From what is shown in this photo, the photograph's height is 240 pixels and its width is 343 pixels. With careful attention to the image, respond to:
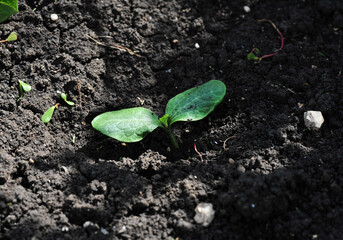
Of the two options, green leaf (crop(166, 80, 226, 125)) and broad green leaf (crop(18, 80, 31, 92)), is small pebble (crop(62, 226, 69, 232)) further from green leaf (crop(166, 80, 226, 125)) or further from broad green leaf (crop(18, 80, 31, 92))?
broad green leaf (crop(18, 80, 31, 92))

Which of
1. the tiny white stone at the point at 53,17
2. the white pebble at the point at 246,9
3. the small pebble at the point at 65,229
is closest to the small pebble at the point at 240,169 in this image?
the small pebble at the point at 65,229

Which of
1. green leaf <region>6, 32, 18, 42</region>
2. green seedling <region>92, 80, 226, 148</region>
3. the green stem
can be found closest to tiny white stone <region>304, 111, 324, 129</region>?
green seedling <region>92, 80, 226, 148</region>

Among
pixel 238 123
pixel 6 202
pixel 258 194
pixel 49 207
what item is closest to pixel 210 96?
pixel 238 123

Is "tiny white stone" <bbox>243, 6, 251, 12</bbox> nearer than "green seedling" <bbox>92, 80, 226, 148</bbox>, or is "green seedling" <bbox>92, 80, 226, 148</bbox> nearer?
"green seedling" <bbox>92, 80, 226, 148</bbox>

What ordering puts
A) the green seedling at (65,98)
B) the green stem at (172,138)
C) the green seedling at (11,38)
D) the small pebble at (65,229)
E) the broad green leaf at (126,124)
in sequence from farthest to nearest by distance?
the green seedling at (11,38) < the green seedling at (65,98) < the green stem at (172,138) < the broad green leaf at (126,124) < the small pebble at (65,229)

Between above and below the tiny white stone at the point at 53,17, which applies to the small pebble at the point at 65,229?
below

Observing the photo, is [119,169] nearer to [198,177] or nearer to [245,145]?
[198,177]

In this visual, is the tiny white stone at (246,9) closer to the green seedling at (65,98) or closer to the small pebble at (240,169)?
the small pebble at (240,169)
